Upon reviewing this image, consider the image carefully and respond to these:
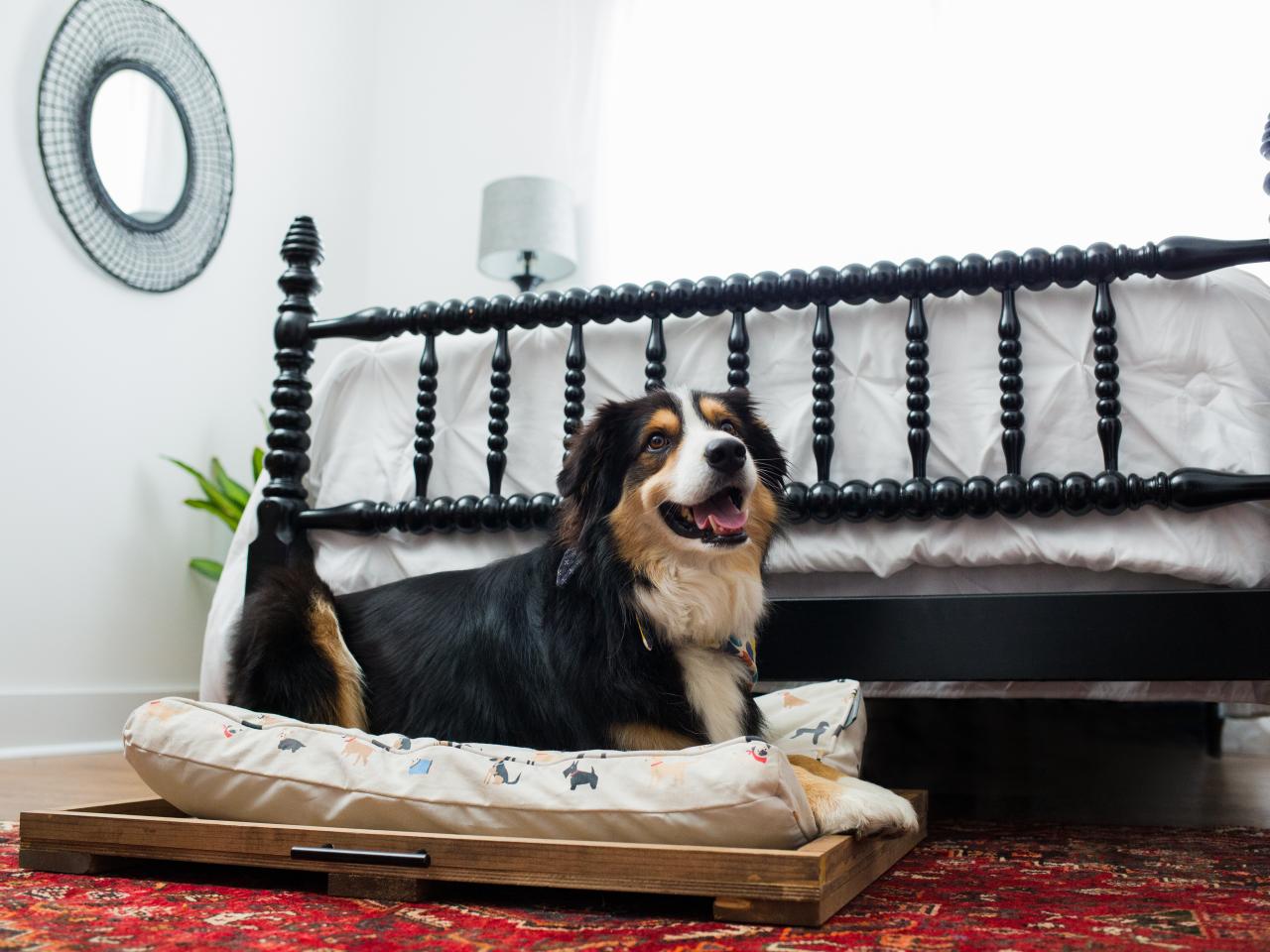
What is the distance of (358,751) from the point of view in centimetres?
130

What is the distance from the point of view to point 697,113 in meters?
4.38

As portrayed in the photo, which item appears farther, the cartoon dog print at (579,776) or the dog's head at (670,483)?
the dog's head at (670,483)

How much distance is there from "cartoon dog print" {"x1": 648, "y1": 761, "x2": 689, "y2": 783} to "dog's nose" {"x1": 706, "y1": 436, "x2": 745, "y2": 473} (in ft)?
1.40

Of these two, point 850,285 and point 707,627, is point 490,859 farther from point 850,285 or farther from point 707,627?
point 850,285

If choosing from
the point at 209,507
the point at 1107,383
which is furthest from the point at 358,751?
the point at 209,507

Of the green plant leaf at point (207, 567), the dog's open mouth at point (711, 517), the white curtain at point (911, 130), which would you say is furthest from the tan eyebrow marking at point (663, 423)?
the white curtain at point (911, 130)

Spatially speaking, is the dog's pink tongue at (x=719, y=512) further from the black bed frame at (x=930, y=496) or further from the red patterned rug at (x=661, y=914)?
the red patterned rug at (x=661, y=914)

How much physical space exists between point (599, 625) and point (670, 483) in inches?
8.4

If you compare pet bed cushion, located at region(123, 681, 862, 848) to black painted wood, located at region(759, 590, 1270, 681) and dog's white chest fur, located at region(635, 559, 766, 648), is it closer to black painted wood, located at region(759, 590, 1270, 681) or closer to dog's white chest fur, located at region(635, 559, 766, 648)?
dog's white chest fur, located at region(635, 559, 766, 648)

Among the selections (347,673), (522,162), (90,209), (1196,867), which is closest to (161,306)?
(90,209)

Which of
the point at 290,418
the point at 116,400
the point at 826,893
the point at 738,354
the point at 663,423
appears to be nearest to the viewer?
the point at 826,893

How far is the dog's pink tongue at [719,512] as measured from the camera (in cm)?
148

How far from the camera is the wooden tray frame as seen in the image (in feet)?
3.45

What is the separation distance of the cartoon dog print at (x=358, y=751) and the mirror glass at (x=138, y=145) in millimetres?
2777
